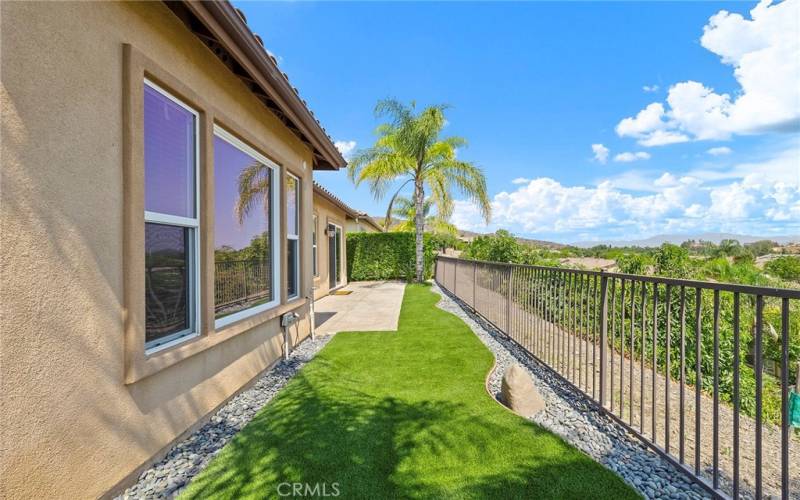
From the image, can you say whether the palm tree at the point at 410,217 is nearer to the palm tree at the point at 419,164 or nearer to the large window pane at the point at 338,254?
the palm tree at the point at 419,164

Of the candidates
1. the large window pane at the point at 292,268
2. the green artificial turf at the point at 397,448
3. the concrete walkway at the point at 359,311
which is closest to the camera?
the green artificial turf at the point at 397,448

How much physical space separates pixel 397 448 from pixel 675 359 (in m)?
5.84

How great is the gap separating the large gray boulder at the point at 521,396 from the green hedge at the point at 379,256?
47.4 ft

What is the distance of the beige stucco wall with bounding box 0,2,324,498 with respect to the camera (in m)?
1.97

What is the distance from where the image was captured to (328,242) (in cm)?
1397

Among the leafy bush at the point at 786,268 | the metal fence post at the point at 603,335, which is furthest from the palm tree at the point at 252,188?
the leafy bush at the point at 786,268

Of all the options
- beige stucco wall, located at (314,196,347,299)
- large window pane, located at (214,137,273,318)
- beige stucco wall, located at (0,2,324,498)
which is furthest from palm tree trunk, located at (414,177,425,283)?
beige stucco wall, located at (0,2,324,498)

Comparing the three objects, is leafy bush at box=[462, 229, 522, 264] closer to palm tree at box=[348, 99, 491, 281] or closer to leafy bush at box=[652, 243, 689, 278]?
palm tree at box=[348, 99, 491, 281]

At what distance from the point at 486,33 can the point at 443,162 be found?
5315mm

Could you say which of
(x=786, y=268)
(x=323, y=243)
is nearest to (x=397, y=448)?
(x=323, y=243)

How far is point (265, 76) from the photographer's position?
410 centimetres

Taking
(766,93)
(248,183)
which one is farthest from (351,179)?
(766,93)

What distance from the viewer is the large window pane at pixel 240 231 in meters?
4.25

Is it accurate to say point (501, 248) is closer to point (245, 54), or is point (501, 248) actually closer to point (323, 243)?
point (323, 243)
